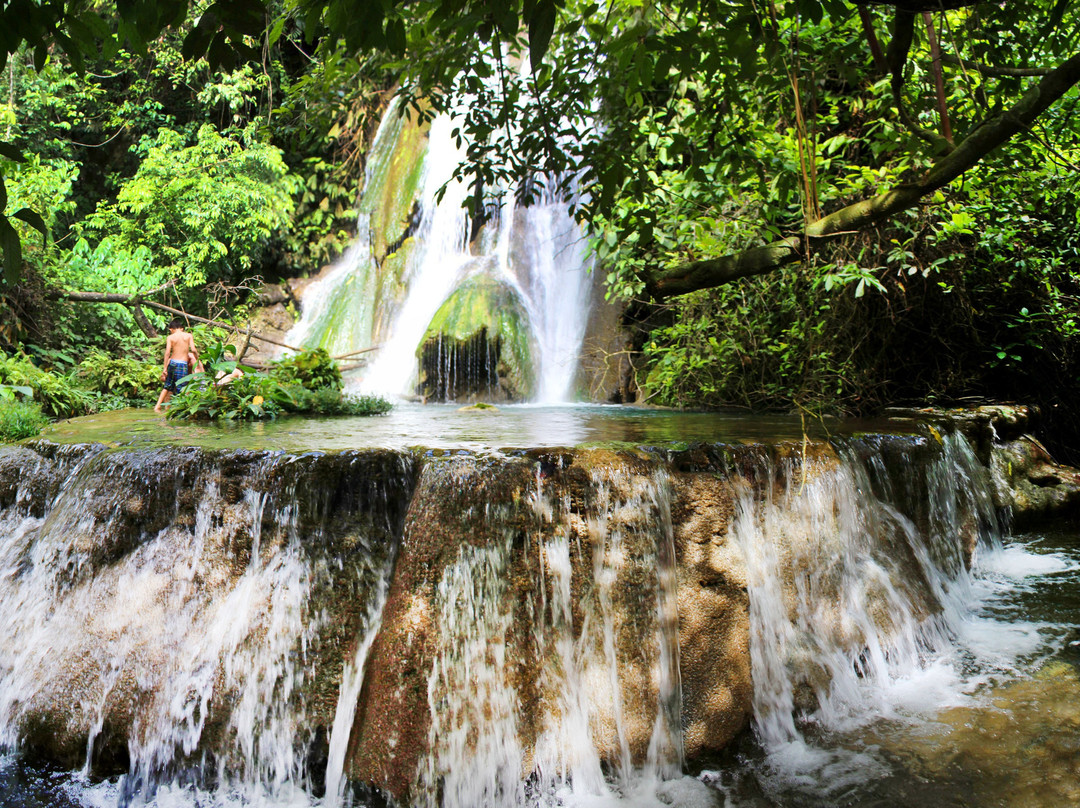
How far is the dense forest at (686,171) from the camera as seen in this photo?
110 inches

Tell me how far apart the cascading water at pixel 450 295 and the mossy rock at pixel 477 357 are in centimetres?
2

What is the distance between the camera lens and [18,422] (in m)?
6.77

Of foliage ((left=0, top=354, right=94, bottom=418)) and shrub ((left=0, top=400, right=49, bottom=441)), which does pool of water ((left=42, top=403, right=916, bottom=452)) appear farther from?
foliage ((left=0, top=354, right=94, bottom=418))

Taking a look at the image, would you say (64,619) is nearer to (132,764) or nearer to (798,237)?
(132,764)

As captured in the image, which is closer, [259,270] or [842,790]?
[842,790]

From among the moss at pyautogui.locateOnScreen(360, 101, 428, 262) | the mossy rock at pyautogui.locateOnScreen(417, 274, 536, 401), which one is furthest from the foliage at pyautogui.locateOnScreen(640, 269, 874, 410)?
the moss at pyautogui.locateOnScreen(360, 101, 428, 262)

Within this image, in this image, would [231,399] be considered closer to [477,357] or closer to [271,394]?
[271,394]

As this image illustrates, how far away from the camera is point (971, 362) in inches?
294

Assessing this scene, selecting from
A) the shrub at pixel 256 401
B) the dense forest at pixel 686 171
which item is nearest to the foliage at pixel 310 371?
the shrub at pixel 256 401

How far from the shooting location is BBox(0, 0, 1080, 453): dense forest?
280 centimetres

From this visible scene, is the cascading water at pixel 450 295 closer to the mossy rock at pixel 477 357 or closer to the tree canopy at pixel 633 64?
the mossy rock at pixel 477 357

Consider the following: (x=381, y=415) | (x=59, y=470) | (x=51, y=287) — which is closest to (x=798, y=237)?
(x=59, y=470)

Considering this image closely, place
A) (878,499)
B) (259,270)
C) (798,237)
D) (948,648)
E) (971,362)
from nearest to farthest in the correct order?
(798,237), (948,648), (878,499), (971,362), (259,270)

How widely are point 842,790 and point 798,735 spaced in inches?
21.0
